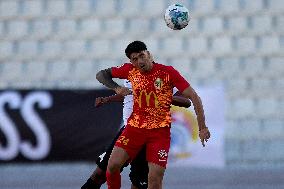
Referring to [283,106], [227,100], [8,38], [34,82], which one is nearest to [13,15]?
[8,38]

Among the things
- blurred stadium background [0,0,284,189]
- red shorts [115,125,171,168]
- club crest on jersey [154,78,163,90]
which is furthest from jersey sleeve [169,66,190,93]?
blurred stadium background [0,0,284,189]

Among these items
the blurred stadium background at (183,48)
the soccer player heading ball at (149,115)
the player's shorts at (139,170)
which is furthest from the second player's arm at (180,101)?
the blurred stadium background at (183,48)

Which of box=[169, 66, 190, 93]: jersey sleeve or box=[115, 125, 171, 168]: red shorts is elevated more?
box=[169, 66, 190, 93]: jersey sleeve

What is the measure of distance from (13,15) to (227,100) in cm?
433

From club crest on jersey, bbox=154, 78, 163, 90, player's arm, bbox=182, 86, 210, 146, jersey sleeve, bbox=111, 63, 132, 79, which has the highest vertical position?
jersey sleeve, bbox=111, 63, 132, 79

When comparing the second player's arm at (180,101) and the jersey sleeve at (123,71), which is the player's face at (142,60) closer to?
the jersey sleeve at (123,71)

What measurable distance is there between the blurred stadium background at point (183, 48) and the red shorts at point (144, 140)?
24.4 ft

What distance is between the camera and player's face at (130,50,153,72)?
6629 mm

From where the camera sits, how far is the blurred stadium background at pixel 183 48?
46.9 ft

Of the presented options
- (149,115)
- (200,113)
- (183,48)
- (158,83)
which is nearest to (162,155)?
(149,115)

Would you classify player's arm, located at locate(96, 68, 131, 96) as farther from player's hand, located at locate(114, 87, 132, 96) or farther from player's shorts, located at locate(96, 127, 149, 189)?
player's shorts, located at locate(96, 127, 149, 189)

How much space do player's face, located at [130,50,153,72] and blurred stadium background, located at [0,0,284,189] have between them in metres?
7.51

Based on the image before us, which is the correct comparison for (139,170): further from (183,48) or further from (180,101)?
(183,48)

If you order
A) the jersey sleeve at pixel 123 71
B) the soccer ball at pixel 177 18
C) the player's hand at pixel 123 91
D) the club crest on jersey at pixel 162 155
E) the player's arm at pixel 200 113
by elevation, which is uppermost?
the soccer ball at pixel 177 18
